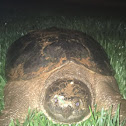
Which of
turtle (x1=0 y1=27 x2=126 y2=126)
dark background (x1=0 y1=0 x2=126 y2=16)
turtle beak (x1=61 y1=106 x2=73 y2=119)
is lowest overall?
turtle beak (x1=61 y1=106 x2=73 y2=119)

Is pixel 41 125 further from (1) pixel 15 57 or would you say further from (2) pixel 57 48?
(1) pixel 15 57

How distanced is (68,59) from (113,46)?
2.59 meters

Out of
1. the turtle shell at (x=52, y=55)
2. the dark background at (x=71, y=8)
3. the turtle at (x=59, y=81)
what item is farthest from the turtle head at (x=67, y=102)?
the dark background at (x=71, y=8)

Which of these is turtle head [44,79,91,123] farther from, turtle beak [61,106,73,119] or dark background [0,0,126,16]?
dark background [0,0,126,16]

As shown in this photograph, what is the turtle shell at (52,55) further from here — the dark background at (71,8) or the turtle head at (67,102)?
the dark background at (71,8)

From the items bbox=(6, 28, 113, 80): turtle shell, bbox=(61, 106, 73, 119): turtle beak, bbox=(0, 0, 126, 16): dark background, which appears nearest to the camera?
bbox=(61, 106, 73, 119): turtle beak

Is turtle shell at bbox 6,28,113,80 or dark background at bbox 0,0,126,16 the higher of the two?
dark background at bbox 0,0,126,16

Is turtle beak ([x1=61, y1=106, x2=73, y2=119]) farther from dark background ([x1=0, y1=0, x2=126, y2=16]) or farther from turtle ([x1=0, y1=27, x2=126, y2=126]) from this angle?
dark background ([x1=0, y1=0, x2=126, y2=16])

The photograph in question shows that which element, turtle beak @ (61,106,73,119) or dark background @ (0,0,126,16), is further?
dark background @ (0,0,126,16)

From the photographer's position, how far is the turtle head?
5.94 feet

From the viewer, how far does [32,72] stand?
2.33 meters

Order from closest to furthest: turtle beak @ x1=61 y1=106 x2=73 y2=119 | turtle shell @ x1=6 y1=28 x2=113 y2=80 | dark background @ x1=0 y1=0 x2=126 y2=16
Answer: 1. turtle beak @ x1=61 y1=106 x2=73 y2=119
2. turtle shell @ x1=6 y1=28 x2=113 y2=80
3. dark background @ x1=0 y1=0 x2=126 y2=16

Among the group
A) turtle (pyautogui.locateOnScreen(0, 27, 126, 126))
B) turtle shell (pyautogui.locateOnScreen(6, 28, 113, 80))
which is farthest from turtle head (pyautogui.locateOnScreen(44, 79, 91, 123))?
turtle shell (pyautogui.locateOnScreen(6, 28, 113, 80))

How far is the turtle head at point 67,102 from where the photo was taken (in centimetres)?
181
